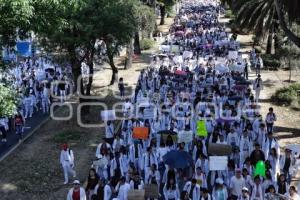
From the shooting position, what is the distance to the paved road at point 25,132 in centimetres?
1908

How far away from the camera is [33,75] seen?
27.2m

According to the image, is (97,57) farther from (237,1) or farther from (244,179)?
(244,179)

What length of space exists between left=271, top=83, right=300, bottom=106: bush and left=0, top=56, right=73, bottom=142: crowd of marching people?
32.7 feet

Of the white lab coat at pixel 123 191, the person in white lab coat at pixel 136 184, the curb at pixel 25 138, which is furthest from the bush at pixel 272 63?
the white lab coat at pixel 123 191

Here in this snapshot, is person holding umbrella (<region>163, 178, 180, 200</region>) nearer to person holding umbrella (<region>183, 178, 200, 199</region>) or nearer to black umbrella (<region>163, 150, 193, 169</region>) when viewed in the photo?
person holding umbrella (<region>183, 178, 200, 199</region>)

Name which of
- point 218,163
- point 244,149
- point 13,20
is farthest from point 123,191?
point 13,20

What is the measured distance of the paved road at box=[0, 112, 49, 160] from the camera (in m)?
19.1

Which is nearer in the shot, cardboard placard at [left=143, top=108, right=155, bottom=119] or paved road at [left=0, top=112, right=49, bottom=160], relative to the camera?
cardboard placard at [left=143, top=108, right=155, bottom=119]

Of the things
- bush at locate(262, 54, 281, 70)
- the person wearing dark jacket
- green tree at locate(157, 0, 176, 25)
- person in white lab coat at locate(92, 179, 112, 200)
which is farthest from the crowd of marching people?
green tree at locate(157, 0, 176, 25)

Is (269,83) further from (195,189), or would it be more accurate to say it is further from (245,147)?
(195,189)

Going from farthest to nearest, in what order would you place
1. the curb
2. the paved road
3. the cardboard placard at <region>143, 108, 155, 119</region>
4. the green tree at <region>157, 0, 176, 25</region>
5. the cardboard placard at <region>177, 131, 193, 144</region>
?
the green tree at <region>157, 0, 176, 25</region>
the paved road
the cardboard placard at <region>143, 108, 155, 119</region>
the curb
the cardboard placard at <region>177, 131, 193, 144</region>

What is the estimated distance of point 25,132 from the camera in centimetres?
2128

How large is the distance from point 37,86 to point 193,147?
1204 cm

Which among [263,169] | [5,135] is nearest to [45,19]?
[263,169]
